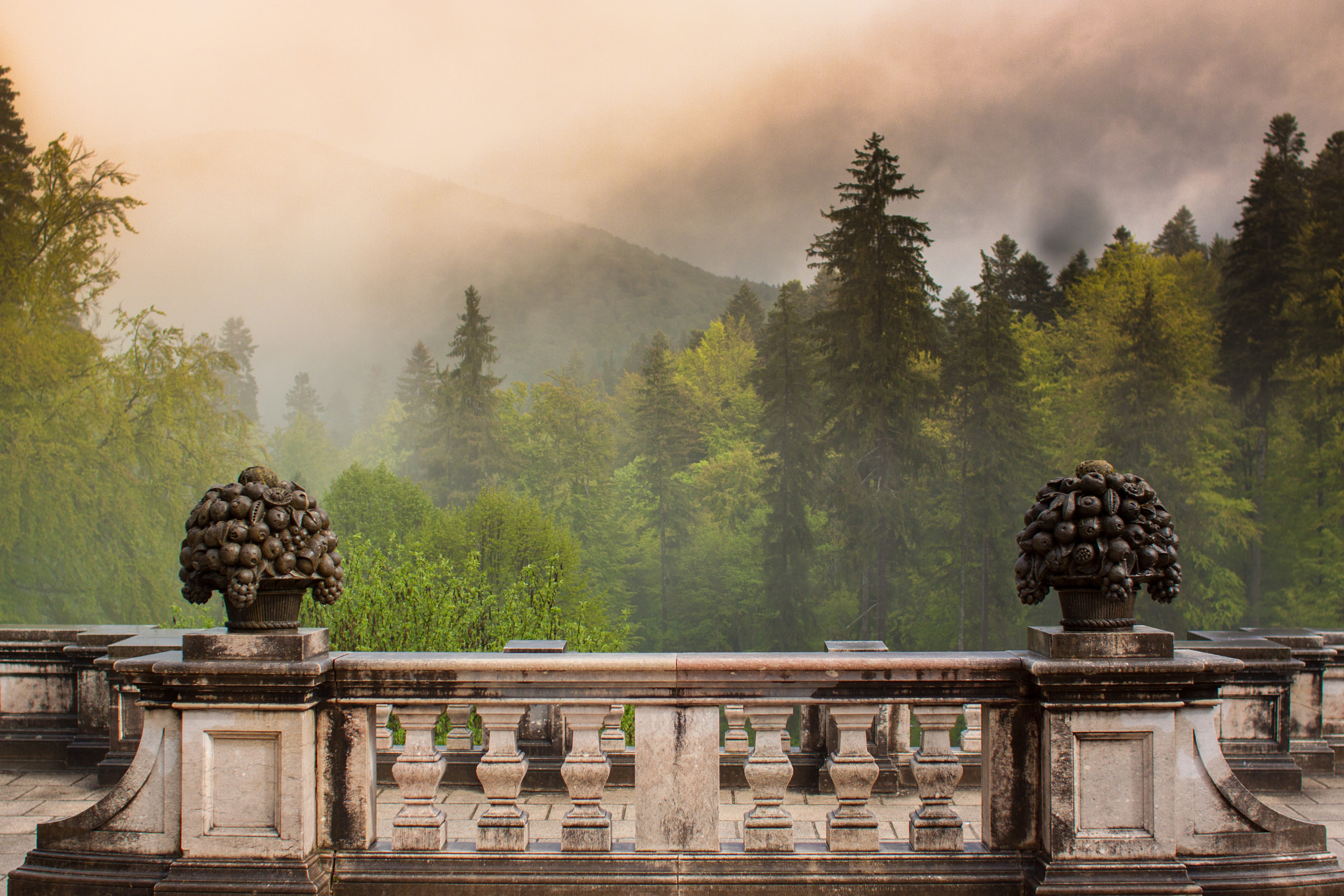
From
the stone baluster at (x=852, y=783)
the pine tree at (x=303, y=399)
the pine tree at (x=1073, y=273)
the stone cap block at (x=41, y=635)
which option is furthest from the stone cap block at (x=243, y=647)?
the pine tree at (x=303, y=399)

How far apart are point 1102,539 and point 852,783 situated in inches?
57.6

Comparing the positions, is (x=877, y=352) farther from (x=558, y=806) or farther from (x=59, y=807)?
(x=59, y=807)

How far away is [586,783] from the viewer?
12.1 ft

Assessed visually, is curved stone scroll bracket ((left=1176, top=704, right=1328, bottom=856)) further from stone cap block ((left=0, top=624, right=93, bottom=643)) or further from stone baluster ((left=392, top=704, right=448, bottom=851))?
stone cap block ((left=0, top=624, right=93, bottom=643))

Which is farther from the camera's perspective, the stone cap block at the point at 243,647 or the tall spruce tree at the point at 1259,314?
the tall spruce tree at the point at 1259,314

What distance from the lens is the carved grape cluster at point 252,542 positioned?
3461mm

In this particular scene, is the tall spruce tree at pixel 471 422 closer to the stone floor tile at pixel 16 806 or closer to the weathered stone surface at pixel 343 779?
the stone floor tile at pixel 16 806

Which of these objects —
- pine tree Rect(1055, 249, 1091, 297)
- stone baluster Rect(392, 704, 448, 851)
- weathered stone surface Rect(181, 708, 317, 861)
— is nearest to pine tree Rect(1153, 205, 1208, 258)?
pine tree Rect(1055, 249, 1091, 297)

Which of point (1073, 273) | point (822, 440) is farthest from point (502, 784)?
point (1073, 273)

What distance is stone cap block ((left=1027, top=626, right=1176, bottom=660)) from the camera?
3604 mm

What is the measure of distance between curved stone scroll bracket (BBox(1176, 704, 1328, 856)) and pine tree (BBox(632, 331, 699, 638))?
44.1m

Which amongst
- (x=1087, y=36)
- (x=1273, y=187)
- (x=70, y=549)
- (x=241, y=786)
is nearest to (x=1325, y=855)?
(x=241, y=786)

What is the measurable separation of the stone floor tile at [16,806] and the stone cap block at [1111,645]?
6.05 meters

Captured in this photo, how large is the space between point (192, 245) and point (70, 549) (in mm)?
68918
